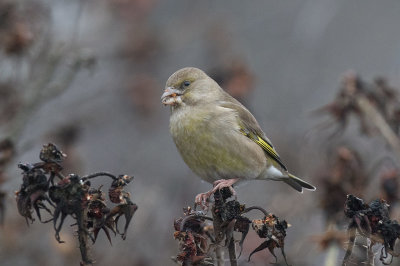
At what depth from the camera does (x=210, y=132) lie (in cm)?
525

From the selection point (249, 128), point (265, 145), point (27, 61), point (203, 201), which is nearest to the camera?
point (203, 201)

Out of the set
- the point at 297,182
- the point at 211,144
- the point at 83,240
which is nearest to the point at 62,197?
the point at 83,240

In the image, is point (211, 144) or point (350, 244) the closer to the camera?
point (350, 244)

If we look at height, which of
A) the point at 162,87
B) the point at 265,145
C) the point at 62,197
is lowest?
the point at 62,197

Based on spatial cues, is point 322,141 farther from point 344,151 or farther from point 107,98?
point 107,98

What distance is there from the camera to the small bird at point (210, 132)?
5203 mm

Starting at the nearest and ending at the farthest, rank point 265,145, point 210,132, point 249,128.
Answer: point 210,132, point 249,128, point 265,145

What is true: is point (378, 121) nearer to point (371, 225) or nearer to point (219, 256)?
point (371, 225)

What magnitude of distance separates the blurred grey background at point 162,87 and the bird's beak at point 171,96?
0.63 meters

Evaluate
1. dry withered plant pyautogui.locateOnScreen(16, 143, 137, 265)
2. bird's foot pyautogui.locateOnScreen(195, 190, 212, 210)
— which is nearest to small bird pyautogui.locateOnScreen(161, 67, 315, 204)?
bird's foot pyautogui.locateOnScreen(195, 190, 212, 210)

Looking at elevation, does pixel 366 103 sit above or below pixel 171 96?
below

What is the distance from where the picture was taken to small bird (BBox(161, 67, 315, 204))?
5.20 meters

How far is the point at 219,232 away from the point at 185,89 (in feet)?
7.65

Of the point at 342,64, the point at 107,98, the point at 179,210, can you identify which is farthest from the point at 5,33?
the point at 342,64
